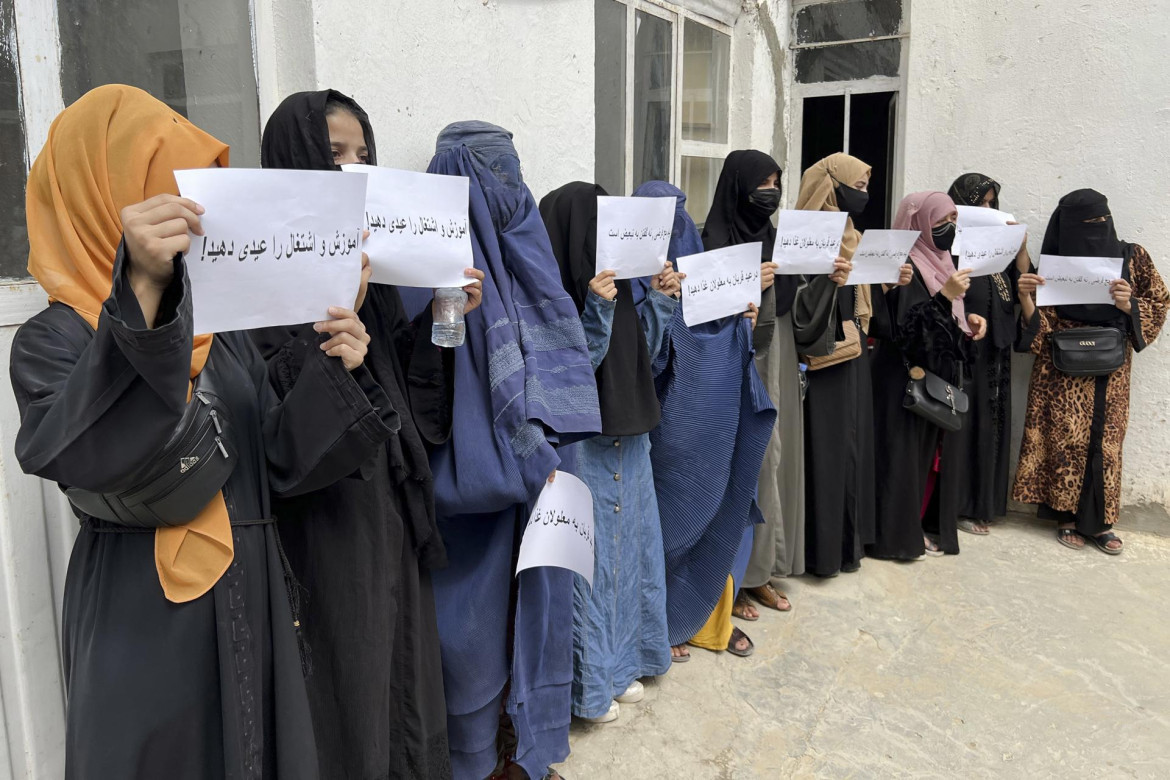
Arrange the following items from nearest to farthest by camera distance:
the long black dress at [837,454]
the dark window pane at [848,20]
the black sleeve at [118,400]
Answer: the black sleeve at [118,400] → the long black dress at [837,454] → the dark window pane at [848,20]

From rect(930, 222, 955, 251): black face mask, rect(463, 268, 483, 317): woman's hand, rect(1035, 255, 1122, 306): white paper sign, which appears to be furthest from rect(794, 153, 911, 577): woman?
rect(463, 268, 483, 317): woman's hand

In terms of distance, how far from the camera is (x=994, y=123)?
15.4ft

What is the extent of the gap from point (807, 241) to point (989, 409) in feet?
6.69

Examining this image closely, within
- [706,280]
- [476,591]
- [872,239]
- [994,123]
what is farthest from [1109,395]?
[476,591]

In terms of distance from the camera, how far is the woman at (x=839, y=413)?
3.55 m

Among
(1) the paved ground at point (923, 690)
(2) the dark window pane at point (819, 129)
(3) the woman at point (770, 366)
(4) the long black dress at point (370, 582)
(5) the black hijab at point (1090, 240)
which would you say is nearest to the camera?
(4) the long black dress at point (370, 582)

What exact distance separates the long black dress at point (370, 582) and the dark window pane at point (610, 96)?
2.25 meters

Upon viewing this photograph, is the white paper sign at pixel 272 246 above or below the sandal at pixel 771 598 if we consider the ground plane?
above

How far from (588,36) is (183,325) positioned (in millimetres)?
2516

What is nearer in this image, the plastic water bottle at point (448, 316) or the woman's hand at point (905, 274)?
the plastic water bottle at point (448, 316)

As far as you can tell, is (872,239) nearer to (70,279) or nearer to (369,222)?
(369,222)

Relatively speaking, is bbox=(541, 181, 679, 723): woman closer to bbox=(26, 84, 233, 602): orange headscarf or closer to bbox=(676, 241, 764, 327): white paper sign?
bbox=(676, 241, 764, 327): white paper sign

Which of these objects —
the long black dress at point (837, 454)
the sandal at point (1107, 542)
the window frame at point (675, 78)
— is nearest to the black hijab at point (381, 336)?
the long black dress at point (837, 454)

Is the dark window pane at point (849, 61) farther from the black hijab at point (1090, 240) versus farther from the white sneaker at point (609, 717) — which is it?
the white sneaker at point (609, 717)
